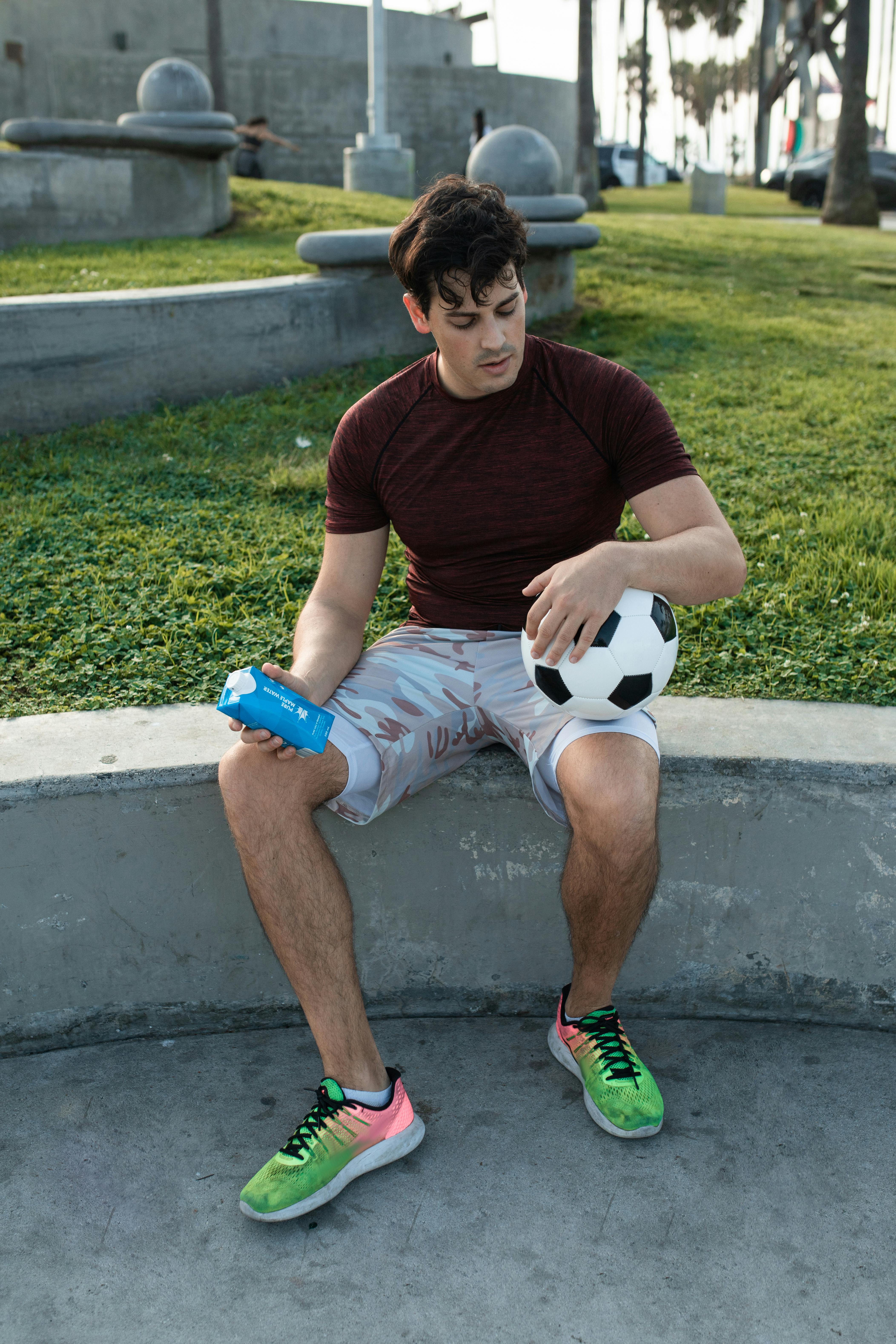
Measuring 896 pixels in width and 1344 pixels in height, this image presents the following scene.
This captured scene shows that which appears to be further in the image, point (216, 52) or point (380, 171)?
point (216, 52)

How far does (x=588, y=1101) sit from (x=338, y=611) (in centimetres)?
131

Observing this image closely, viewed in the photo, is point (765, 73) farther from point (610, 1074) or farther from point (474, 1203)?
point (474, 1203)

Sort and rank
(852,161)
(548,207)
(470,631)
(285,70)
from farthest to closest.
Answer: (285,70), (852,161), (548,207), (470,631)

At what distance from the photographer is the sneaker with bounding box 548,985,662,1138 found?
2383 mm

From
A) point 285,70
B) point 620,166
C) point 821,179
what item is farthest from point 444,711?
point 620,166

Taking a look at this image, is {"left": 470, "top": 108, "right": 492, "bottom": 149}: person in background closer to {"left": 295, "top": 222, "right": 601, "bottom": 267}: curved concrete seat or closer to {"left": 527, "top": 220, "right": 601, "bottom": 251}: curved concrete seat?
{"left": 527, "top": 220, "right": 601, "bottom": 251}: curved concrete seat

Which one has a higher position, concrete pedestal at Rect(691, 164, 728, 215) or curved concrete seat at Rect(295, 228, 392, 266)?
concrete pedestal at Rect(691, 164, 728, 215)

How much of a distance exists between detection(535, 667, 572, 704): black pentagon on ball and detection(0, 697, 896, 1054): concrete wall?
1.06 feet

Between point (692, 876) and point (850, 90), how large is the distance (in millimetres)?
17738

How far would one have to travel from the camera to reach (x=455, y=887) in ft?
9.08

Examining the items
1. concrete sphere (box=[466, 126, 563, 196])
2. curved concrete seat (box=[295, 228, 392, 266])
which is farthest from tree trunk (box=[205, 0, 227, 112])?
curved concrete seat (box=[295, 228, 392, 266])

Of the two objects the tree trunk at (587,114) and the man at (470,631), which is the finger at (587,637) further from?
the tree trunk at (587,114)

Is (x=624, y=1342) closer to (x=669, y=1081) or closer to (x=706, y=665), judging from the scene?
(x=669, y=1081)

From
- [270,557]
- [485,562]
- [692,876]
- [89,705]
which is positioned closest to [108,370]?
[270,557]
